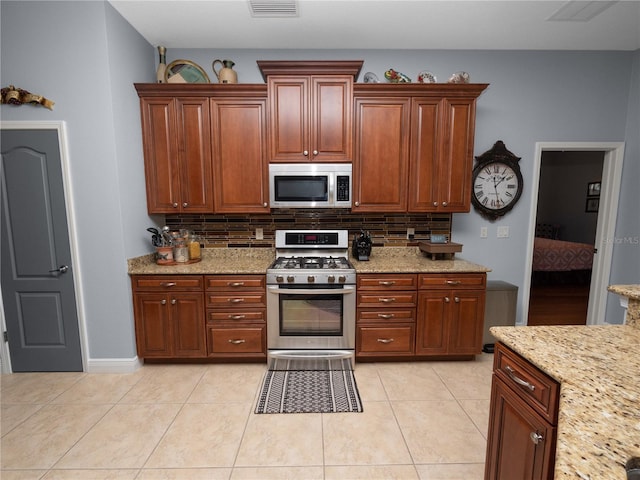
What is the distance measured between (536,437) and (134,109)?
11.0 feet

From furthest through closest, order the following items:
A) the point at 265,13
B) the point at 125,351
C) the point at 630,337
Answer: the point at 125,351 → the point at 265,13 → the point at 630,337

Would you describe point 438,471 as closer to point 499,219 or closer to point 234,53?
point 499,219

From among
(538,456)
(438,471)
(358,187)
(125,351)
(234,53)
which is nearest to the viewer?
(538,456)

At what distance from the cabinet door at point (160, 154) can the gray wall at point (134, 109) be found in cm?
7

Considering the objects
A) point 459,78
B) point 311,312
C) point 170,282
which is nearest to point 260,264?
point 311,312

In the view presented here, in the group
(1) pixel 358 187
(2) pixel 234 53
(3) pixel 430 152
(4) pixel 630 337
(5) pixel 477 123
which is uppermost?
(2) pixel 234 53

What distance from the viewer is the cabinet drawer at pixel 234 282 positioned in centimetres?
251

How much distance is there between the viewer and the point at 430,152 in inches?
104

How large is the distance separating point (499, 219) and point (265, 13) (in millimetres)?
2944

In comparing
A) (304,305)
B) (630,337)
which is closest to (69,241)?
(304,305)

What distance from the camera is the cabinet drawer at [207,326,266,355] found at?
8.38 ft

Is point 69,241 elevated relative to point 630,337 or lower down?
elevated

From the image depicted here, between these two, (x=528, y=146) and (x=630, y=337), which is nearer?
(x=630, y=337)

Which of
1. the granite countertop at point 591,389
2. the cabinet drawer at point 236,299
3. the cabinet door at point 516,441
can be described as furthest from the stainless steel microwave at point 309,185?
the cabinet door at point 516,441
